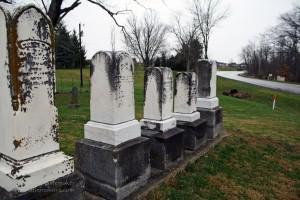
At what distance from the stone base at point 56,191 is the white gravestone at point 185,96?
138 inches

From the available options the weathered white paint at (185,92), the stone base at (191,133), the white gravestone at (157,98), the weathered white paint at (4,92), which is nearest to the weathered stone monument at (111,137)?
the white gravestone at (157,98)

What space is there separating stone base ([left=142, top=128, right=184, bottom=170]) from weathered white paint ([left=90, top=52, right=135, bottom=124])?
96 cm

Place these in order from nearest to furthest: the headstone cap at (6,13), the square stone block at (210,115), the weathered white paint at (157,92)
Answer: the headstone cap at (6,13)
the weathered white paint at (157,92)
the square stone block at (210,115)

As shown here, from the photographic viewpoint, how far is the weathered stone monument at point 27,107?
2.65m

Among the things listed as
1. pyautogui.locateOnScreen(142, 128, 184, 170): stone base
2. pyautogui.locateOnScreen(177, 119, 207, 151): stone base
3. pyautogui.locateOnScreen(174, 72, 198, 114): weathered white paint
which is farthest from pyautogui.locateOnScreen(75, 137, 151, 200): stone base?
pyautogui.locateOnScreen(174, 72, 198, 114): weathered white paint

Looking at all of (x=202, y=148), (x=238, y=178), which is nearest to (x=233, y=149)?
(x=202, y=148)

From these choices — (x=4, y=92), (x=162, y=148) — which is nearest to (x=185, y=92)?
(x=162, y=148)

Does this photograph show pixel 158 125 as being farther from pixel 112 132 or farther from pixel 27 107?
pixel 27 107

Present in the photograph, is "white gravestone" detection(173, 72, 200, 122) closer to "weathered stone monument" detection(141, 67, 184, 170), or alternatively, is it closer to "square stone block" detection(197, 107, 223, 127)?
"weathered stone monument" detection(141, 67, 184, 170)

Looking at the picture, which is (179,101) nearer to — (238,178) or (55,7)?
(238,178)

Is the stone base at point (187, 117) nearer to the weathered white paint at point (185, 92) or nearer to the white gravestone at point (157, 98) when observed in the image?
the weathered white paint at point (185, 92)

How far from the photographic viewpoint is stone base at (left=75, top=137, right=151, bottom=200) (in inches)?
154

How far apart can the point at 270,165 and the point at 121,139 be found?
134 inches

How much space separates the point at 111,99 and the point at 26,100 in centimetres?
141
